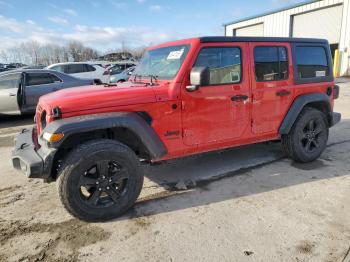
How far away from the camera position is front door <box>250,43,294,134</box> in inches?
163

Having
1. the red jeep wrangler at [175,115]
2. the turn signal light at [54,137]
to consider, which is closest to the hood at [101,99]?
the red jeep wrangler at [175,115]

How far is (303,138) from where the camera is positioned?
4773 mm

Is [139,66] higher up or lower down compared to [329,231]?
higher up

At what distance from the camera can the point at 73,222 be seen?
3.26m

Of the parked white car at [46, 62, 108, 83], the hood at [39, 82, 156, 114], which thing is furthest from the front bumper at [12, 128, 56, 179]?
the parked white car at [46, 62, 108, 83]

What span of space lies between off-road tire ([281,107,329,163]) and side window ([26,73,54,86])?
6.68 m

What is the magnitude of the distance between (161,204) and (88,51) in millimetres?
57375

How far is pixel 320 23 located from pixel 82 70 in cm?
1764

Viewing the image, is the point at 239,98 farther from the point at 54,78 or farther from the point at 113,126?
the point at 54,78

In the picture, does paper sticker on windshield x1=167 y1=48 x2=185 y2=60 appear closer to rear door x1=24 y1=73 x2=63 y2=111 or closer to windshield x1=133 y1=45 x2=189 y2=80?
windshield x1=133 y1=45 x2=189 y2=80

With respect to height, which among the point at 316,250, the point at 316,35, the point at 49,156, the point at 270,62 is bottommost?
the point at 316,250

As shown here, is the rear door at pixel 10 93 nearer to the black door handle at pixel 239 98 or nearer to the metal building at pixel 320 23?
the black door handle at pixel 239 98

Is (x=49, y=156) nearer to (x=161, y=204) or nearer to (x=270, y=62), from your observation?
(x=161, y=204)

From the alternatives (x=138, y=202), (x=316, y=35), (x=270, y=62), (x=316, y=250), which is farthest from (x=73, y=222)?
(x=316, y=35)
